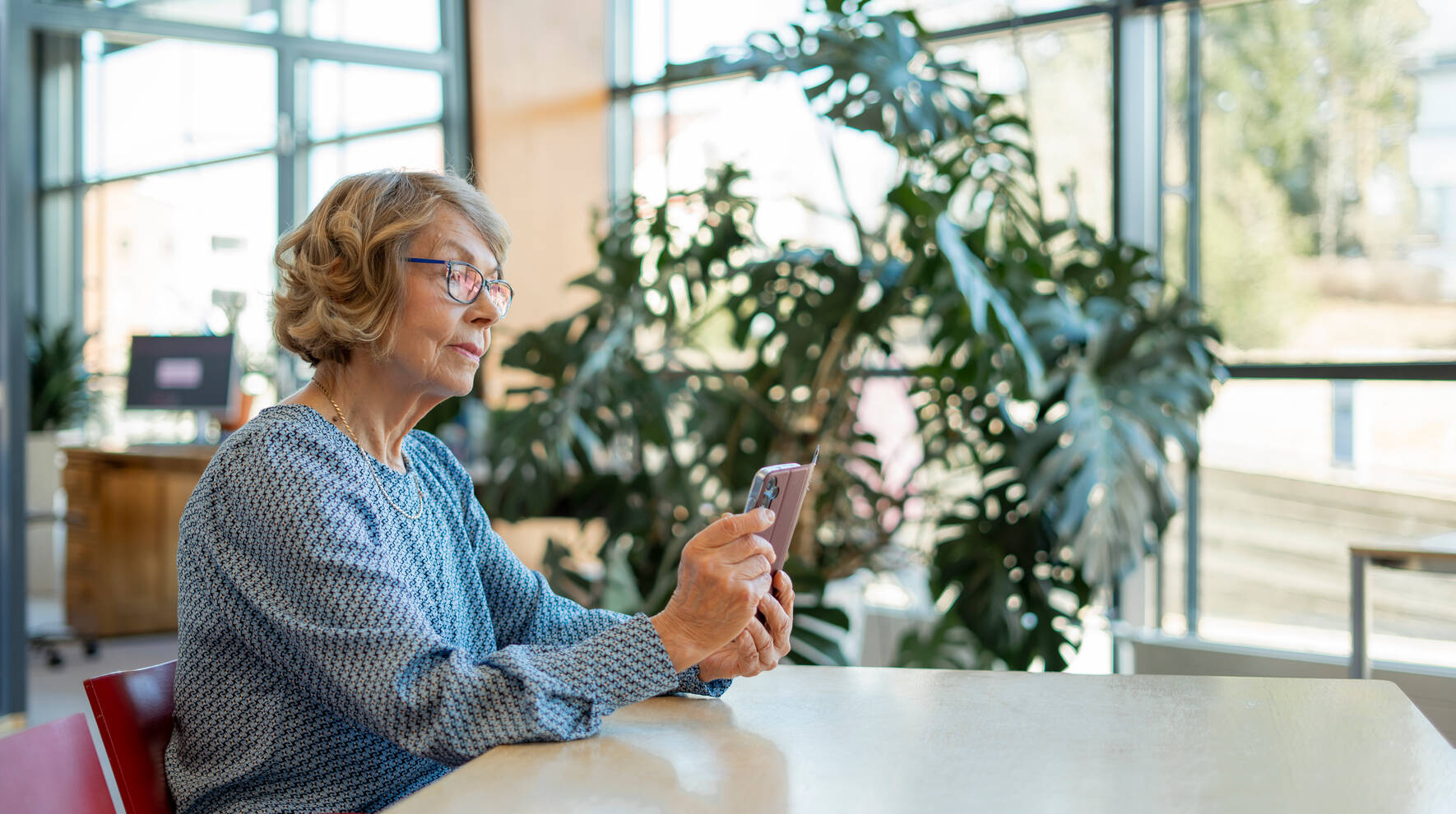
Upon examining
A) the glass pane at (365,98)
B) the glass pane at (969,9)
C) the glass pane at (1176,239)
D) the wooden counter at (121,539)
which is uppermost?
the glass pane at (969,9)

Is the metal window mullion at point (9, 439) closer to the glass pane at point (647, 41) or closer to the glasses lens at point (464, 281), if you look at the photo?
the glass pane at point (647, 41)

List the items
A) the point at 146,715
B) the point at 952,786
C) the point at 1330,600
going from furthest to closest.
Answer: the point at 1330,600 < the point at 146,715 < the point at 952,786

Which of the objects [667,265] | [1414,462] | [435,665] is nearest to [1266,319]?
[1414,462]

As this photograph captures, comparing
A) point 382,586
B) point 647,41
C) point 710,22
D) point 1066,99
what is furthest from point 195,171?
point 382,586

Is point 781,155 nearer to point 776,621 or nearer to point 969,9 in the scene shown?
point 969,9

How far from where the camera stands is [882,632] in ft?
14.9

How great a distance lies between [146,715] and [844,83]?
2199 millimetres

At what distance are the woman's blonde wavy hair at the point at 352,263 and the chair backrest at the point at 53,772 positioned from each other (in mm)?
509

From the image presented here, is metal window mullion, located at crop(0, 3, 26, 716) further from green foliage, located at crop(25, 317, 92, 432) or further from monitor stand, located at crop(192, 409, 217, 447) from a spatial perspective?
monitor stand, located at crop(192, 409, 217, 447)

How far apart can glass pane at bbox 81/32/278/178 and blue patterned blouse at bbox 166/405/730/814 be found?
13.6 feet

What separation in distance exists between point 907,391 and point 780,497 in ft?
6.67

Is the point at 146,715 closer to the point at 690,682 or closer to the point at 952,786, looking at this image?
the point at 690,682

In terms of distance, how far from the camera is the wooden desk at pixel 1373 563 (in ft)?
7.75

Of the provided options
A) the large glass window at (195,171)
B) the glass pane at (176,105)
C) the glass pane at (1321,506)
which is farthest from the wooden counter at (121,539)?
the glass pane at (1321,506)
